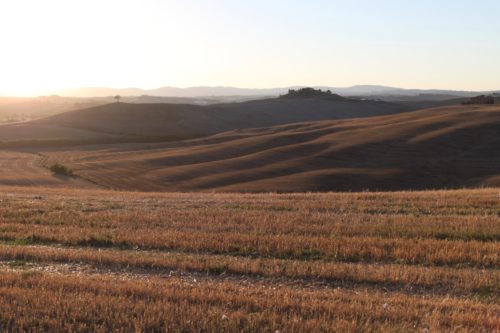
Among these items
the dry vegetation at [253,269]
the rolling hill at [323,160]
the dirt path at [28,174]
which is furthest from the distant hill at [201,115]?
the dry vegetation at [253,269]

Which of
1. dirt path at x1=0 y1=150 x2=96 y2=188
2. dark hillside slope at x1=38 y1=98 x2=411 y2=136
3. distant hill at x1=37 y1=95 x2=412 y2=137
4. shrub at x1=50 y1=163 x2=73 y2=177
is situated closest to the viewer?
dirt path at x1=0 y1=150 x2=96 y2=188

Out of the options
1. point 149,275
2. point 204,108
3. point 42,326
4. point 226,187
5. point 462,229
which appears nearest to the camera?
point 42,326

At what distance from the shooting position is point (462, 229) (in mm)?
14016

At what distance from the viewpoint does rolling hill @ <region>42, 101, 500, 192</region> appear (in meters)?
53.1

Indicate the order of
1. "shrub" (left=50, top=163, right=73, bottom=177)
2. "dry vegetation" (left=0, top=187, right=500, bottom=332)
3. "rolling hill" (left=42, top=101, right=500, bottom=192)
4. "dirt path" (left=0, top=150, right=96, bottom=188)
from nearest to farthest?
1. "dry vegetation" (left=0, top=187, right=500, bottom=332)
2. "dirt path" (left=0, top=150, right=96, bottom=188)
3. "rolling hill" (left=42, top=101, right=500, bottom=192)
4. "shrub" (left=50, top=163, right=73, bottom=177)

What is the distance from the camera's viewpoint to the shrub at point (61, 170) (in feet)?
190

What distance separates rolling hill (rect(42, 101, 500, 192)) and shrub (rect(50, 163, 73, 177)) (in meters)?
1.20

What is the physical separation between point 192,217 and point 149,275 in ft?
22.4

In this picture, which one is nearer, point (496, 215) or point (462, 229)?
point (462, 229)

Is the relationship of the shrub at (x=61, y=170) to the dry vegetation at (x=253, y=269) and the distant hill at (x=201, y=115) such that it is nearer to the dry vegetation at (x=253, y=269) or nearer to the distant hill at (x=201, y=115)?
the dry vegetation at (x=253, y=269)

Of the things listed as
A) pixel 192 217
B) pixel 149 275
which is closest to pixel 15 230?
pixel 192 217

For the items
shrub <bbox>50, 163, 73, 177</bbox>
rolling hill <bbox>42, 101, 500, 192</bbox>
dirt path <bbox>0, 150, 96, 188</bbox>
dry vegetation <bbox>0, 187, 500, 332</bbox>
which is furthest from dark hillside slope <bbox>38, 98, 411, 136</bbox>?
dry vegetation <bbox>0, 187, 500, 332</bbox>

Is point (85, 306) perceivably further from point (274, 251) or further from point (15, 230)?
point (15, 230)

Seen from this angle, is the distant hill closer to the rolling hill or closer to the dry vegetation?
the rolling hill
